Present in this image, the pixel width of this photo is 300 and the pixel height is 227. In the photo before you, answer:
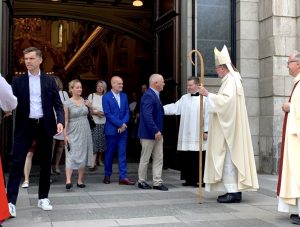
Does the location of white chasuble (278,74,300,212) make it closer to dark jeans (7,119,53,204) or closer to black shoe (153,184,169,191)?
black shoe (153,184,169,191)

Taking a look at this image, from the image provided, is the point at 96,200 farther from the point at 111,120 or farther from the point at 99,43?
the point at 99,43

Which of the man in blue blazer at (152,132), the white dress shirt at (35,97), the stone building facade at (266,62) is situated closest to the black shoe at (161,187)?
the man in blue blazer at (152,132)

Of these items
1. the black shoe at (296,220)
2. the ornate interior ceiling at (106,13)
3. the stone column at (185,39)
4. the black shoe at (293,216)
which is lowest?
the black shoe at (296,220)

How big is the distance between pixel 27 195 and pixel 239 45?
218 inches

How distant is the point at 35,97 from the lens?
5.83 meters

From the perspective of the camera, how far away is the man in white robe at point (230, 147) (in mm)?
6488

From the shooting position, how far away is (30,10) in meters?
15.1

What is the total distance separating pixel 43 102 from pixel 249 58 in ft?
18.2

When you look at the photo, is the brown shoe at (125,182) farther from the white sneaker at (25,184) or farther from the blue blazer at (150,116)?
the white sneaker at (25,184)

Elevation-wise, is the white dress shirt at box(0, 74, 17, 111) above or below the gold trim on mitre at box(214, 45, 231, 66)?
below

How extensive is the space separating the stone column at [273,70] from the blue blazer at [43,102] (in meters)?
5.10

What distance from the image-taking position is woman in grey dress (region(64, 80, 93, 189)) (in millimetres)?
7703

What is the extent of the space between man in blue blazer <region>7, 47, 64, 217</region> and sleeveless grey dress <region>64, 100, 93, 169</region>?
1.75 m

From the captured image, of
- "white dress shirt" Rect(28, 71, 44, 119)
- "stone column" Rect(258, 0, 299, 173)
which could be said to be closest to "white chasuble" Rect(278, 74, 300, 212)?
"white dress shirt" Rect(28, 71, 44, 119)
